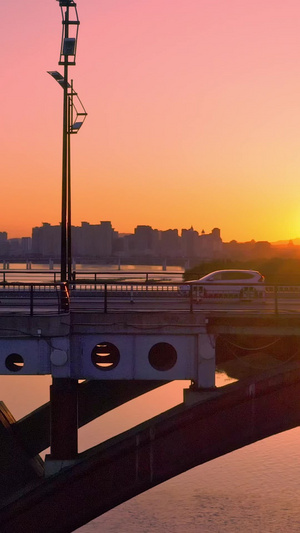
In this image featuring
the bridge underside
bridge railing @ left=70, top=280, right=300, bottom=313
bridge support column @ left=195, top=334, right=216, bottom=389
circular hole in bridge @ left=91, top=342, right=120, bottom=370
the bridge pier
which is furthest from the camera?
bridge railing @ left=70, top=280, right=300, bottom=313

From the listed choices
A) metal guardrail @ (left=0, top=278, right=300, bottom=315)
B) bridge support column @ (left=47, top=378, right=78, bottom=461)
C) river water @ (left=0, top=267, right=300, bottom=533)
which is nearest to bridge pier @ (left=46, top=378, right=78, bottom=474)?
bridge support column @ (left=47, top=378, right=78, bottom=461)

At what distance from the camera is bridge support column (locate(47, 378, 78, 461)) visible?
1650 cm

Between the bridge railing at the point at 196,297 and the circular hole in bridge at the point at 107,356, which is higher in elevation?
the bridge railing at the point at 196,297

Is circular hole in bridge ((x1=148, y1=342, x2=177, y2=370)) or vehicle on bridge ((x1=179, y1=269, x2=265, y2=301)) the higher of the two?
vehicle on bridge ((x1=179, y1=269, x2=265, y2=301))

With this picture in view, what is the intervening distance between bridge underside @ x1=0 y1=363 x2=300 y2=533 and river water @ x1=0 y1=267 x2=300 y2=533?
16.8 m

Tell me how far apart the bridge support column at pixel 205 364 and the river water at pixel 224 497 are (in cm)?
1723

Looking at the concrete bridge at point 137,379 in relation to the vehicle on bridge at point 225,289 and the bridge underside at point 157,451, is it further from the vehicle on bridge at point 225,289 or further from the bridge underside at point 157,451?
the vehicle on bridge at point 225,289

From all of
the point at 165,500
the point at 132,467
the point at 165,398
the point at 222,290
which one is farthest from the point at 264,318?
the point at 165,398

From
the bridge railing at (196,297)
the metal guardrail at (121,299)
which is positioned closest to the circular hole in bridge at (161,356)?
the metal guardrail at (121,299)

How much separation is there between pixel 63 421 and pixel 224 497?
22.1 metres

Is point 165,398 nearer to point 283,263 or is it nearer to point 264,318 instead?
point 283,263

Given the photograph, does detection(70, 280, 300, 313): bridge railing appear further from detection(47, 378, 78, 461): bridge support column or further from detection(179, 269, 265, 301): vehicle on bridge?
detection(47, 378, 78, 461): bridge support column

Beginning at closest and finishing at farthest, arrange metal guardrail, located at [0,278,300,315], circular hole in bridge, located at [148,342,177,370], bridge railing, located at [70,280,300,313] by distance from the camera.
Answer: circular hole in bridge, located at [148,342,177,370] → metal guardrail, located at [0,278,300,315] → bridge railing, located at [70,280,300,313]

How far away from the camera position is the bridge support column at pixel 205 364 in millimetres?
16672
